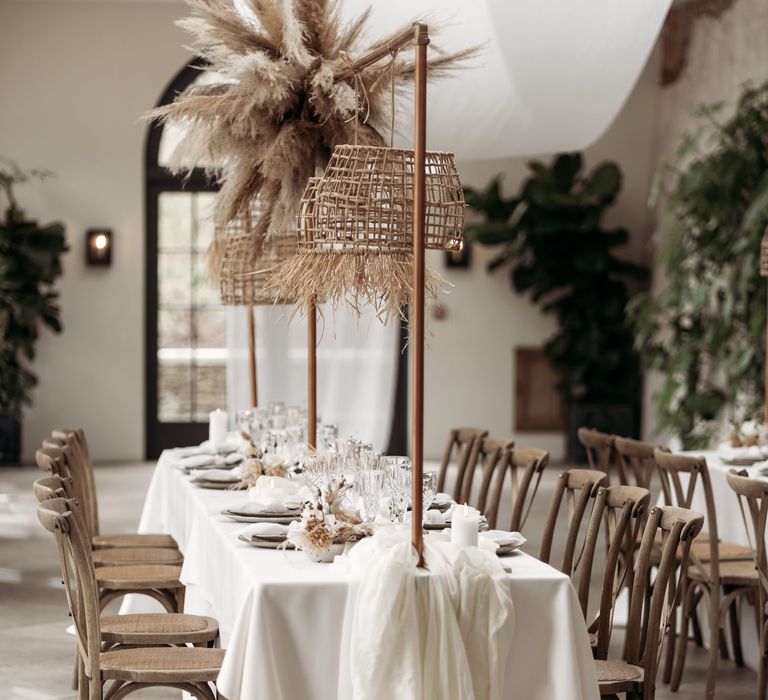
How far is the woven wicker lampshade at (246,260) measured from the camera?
5.00 metres

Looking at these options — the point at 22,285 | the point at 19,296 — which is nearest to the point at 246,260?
the point at 19,296

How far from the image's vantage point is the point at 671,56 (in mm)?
11250

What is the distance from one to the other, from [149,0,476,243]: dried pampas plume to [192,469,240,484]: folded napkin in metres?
0.93

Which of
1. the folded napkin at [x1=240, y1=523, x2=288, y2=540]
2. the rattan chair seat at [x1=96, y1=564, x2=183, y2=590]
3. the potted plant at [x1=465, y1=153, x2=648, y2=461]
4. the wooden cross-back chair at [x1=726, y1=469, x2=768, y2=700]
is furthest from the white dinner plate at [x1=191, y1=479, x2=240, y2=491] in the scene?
the potted plant at [x1=465, y1=153, x2=648, y2=461]

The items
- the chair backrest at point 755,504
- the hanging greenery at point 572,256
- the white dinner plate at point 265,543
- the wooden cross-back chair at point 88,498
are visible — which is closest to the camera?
the white dinner plate at point 265,543

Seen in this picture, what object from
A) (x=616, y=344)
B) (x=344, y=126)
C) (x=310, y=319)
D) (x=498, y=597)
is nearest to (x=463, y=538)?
(x=498, y=597)

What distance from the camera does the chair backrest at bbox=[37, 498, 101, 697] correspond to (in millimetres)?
3111

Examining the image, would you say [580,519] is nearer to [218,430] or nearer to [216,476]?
[216,476]

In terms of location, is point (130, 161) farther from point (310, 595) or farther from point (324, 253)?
point (310, 595)

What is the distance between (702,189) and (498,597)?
20.6ft

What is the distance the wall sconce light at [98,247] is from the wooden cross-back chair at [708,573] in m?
7.23

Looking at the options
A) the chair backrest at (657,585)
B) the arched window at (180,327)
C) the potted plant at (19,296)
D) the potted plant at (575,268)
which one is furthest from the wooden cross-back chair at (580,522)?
the arched window at (180,327)

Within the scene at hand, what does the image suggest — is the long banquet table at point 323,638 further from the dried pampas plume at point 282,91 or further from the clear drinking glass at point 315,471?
the dried pampas plume at point 282,91

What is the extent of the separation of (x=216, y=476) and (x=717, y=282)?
523cm
